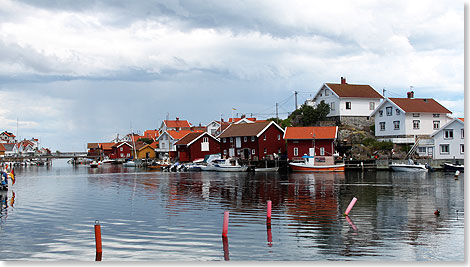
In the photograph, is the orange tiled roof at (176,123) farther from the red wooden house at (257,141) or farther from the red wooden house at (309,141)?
the red wooden house at (309,141)

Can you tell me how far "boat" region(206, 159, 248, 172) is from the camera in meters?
72.7

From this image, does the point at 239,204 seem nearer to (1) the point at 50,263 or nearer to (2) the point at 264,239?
(2) the point at 264,239

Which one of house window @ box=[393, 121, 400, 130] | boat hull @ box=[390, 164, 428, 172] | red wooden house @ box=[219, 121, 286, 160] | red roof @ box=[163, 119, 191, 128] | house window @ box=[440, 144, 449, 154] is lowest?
boat hull @ box=[390, 164, 428, 172]

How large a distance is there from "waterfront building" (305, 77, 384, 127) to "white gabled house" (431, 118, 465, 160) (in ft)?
55.3

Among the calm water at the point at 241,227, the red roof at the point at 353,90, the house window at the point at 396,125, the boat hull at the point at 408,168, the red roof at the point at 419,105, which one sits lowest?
the calm water at the point at 241,227

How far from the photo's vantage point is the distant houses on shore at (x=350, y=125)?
6694 centimetres

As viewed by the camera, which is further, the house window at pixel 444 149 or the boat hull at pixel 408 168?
the house window at pixel 444 149

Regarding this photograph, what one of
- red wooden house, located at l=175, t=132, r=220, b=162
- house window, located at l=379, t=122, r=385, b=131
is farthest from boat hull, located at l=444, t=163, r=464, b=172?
red wooden house, located at l=175, t=132, r=220, b=162

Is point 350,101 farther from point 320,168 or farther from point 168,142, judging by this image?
point 168,142

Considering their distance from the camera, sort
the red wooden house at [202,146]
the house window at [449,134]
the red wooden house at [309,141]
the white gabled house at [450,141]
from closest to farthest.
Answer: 1. the white gabled house at [450,141]
2. the house window at [449,134]
3. the red wooden house at [309,141]
4. the red wooden house at [202,146]

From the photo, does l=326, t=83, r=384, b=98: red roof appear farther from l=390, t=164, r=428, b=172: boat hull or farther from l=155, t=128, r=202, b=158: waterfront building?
l=155, t=128, r=202, b=158: waterfront building

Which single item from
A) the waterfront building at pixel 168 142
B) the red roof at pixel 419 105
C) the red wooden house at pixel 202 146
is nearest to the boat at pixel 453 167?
the red roof at pixel 419 105

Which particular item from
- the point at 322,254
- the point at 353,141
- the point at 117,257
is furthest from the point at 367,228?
the point at 353,141

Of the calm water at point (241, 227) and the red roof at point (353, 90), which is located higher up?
the red roof at point (353, 90)
